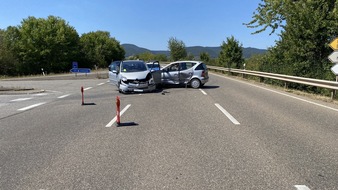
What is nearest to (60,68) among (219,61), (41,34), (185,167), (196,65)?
(41,34)

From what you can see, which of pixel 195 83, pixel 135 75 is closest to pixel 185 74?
pixel 195 83

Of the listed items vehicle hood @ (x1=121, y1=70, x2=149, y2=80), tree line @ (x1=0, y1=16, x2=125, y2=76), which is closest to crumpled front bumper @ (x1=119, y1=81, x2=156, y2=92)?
vehicle hood @ (x1=121, y1=70, x2=149, y2=80)

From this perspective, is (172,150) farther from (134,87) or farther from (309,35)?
(309,35)

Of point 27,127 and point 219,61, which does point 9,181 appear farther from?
point 219,61

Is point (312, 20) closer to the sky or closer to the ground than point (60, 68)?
Result: closer to the sky

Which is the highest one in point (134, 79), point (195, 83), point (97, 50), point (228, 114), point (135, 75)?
point (97, 50)

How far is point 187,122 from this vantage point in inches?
325

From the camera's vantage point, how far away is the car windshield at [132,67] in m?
16.7

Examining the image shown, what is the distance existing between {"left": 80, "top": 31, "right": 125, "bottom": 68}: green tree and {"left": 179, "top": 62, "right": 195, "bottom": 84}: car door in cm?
6759

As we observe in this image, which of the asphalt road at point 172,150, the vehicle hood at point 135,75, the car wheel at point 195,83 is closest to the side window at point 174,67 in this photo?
the car wheel at point 195,83

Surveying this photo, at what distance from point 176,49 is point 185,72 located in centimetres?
6722

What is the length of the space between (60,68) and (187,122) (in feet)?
234

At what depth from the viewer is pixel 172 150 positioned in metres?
5.61

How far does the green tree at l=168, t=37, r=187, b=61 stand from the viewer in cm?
8406
